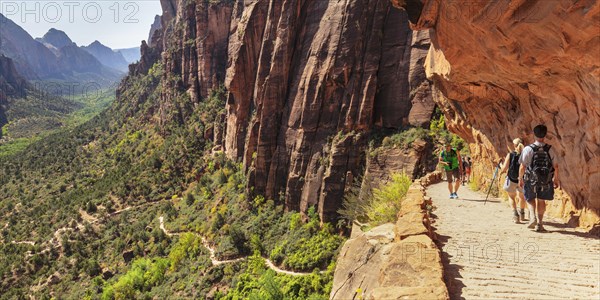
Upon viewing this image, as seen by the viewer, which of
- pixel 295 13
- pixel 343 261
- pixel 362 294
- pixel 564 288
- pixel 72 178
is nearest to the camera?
pixel 564 288

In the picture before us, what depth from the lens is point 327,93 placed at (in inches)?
1694

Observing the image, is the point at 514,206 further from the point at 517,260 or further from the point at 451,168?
the point at 451,168

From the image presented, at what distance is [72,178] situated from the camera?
293 feet

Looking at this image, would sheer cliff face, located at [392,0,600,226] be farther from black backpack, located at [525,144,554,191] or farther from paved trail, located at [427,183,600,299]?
paved trail, located at [427,183,600,299]

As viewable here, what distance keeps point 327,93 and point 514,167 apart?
34.1 m

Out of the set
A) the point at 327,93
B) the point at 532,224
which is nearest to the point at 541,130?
the point at 532,224

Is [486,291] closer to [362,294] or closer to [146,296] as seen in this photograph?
[362,294]

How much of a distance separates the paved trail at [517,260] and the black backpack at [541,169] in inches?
49.5

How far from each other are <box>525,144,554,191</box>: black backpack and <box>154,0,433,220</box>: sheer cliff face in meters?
30.6

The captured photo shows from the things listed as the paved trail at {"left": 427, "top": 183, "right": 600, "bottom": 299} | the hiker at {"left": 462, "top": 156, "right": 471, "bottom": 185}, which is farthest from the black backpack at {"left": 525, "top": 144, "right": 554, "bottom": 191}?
the hiker at {"left": 462, "top": 156, "right": 471, "bottom": 185}

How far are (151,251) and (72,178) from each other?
50.6 m

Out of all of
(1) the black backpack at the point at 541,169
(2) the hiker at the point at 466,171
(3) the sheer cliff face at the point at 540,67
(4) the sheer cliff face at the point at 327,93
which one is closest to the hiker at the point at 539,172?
(1) the black backpack at the point at 541,169

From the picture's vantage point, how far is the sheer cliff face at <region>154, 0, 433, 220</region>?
40000 mm

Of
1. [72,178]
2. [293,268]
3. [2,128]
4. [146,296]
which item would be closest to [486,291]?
[293,268]
